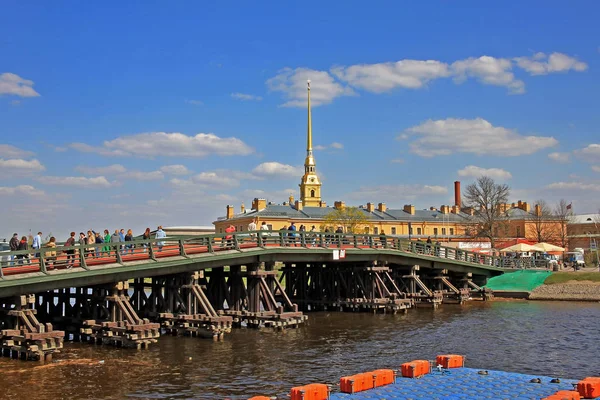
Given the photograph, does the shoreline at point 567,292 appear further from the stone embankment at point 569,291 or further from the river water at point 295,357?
the river water at point 295,357

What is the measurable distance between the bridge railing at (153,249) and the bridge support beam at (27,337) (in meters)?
1.49

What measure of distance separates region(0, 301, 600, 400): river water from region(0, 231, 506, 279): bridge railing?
355 cm

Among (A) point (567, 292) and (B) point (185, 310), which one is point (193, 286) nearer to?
(B) point (185, 310)

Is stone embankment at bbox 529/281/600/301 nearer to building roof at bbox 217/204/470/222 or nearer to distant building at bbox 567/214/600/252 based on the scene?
distant building at bbox 567/214/600/252

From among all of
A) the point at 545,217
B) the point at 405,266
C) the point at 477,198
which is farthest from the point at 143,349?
the point at 545,217

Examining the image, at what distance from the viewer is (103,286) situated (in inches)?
1144

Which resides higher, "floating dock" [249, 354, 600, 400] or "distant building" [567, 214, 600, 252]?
"distant building" [567, 214, 600, 252]

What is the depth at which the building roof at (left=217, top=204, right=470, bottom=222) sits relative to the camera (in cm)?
13600

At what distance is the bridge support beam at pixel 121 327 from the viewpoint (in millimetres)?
27594

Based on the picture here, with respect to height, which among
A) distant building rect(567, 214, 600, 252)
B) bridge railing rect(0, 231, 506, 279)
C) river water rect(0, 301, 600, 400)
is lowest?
river water rect(0, 301, 600, 400)

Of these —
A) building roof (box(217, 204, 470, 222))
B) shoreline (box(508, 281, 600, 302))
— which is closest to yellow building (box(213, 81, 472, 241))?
building roof (box(217, 204, 470, 222))

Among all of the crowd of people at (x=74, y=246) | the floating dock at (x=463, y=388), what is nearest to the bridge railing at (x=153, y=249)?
the crowd of people at (x=74, y=246)

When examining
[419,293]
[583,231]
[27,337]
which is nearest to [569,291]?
[419,293]

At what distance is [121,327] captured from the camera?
1105 inches
